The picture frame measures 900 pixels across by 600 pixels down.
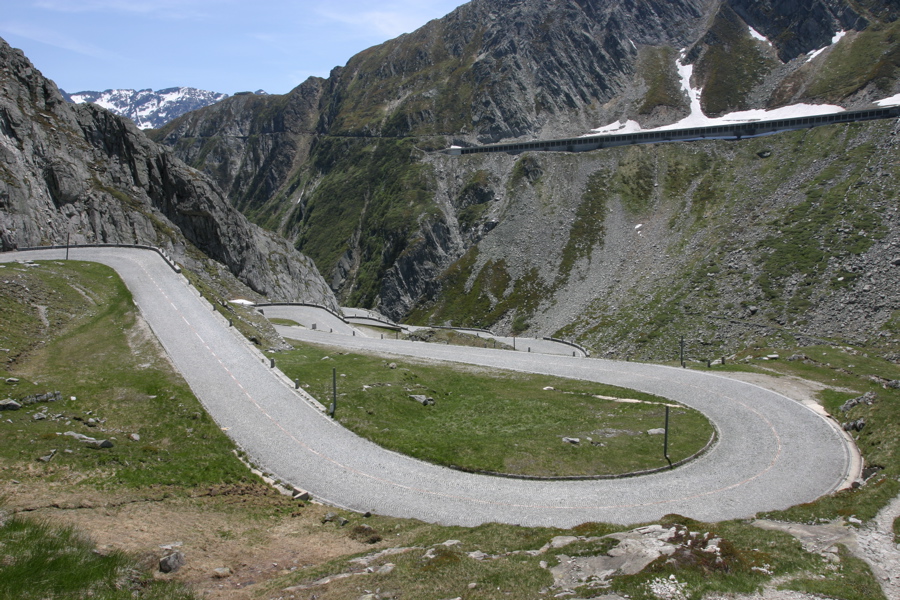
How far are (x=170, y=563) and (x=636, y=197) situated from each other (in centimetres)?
12539

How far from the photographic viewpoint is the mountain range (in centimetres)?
7881

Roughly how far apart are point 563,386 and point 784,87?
159 metres

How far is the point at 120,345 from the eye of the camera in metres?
37.1

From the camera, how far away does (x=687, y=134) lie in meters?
142

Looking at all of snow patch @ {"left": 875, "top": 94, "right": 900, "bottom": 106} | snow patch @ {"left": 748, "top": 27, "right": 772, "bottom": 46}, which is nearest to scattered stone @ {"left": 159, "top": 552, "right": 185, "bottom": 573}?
snow patch @ {"left": 875, "top": 94, "right": 900, "bottom": 106}

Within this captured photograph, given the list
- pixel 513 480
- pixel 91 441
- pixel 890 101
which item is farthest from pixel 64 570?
pixel 890 101

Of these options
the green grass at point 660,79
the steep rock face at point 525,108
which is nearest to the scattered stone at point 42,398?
the steep rock face at point 525,108

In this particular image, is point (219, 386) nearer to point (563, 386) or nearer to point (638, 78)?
point (563, 386)

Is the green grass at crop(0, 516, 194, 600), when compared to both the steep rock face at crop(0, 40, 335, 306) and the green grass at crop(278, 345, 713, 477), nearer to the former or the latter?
the green grass at crop(278, 345, 713, 477)

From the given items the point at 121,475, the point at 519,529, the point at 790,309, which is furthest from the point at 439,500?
the point at 790,309

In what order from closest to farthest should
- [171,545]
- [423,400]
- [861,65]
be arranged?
[171,545] < [423,400] < [861,65]

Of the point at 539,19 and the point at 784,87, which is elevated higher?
the point at 539,19

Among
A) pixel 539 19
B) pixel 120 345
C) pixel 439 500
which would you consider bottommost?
pixel 439 500

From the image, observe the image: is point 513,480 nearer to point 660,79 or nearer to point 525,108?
point 525,108
